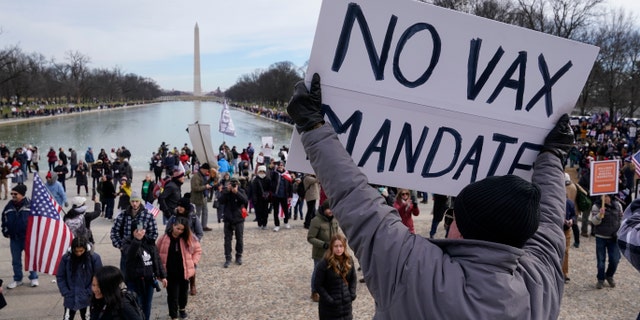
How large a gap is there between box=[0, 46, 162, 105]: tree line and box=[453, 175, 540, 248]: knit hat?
6386 cm

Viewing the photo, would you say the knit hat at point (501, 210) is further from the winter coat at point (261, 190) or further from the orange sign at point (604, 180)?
the winter coat at point (261, 190)

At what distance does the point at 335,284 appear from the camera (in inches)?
206

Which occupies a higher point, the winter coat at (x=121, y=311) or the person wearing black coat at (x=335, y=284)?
the winter coat at (x=121, y=311)

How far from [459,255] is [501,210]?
0.52 ft

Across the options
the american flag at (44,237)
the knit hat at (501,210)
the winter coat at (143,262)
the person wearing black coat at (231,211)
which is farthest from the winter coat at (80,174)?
the knit hat at (501,210)

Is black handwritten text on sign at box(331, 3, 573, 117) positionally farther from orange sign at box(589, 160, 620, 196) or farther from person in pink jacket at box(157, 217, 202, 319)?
orange sign at box(589, 160, 620, 196)

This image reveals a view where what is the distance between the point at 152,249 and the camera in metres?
5.80

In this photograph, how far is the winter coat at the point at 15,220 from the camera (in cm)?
705

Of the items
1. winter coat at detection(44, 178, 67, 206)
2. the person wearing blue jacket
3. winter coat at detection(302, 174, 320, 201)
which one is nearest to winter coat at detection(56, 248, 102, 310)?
the person wearing blue jacket

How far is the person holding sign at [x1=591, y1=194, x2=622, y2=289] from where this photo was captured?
24.7 feet

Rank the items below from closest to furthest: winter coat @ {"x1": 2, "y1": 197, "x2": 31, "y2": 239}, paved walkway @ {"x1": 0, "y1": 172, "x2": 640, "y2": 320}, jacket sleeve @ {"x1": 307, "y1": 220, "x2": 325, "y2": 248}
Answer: paved walkway @ {"x1": 0, "y1": 172, "x2": 640, "y2": 320} → jacket sleeve @ {"x1": 307, "y1": 220, "x2": 325, "y2": 248} → winter coat @ {"x1": 2, "y1": 197, "x2": 31, "y2": 239}

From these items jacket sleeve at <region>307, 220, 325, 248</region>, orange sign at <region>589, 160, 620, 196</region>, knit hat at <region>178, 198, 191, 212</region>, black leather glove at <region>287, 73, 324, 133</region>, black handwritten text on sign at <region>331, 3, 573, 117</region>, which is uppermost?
black handwritten text on sign at <region>331, 3, 573, 117</region>

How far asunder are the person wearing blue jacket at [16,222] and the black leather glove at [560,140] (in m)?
7.42

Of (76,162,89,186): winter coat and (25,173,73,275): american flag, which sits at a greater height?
(25,173,73,275): american flag
